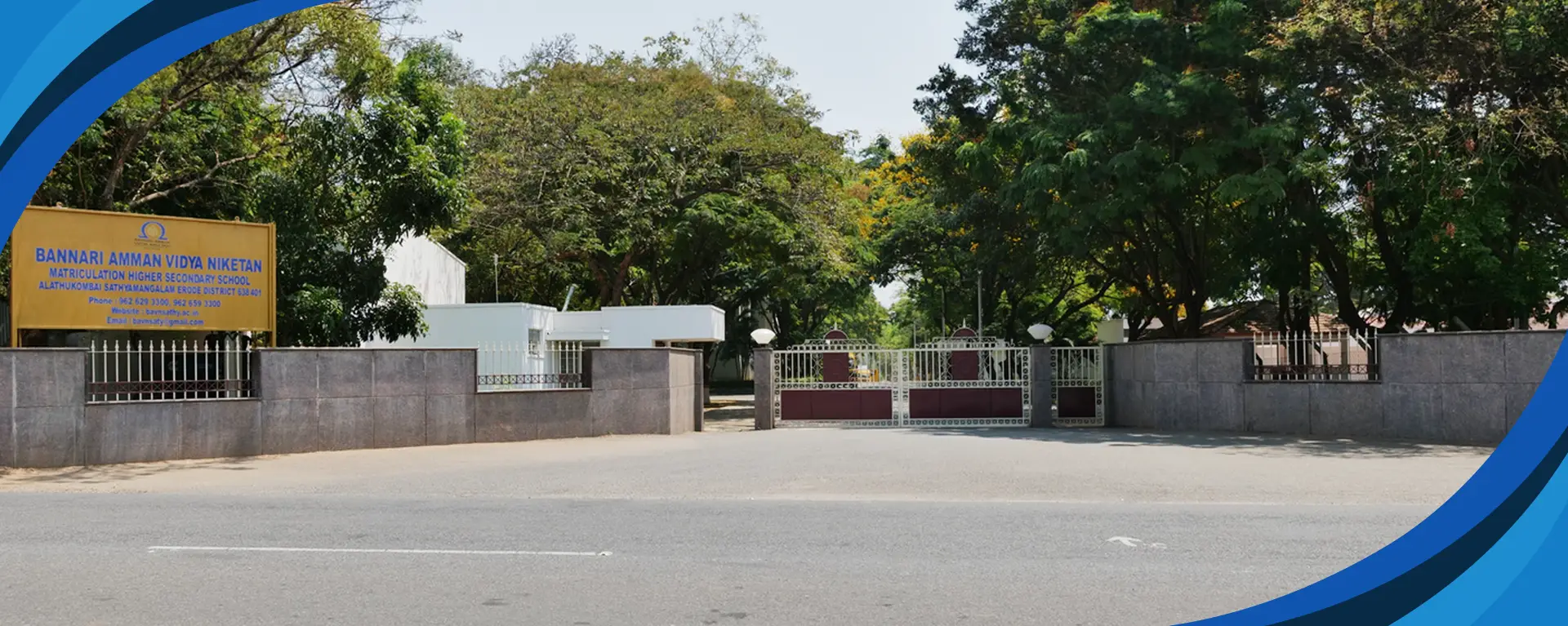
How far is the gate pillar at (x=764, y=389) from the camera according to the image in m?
23.4

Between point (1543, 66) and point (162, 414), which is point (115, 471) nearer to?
point (162, 414)

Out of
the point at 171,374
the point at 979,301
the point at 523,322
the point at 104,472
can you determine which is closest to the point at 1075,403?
the point at 523,322

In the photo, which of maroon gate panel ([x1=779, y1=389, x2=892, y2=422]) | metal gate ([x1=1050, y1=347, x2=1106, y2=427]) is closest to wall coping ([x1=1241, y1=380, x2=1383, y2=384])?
metal gate ([x1=1050, y1=347, x2=1106, y2=427])

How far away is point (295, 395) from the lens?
1664 cm

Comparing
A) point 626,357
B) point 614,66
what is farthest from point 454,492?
point 614,66

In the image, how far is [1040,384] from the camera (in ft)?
75.8

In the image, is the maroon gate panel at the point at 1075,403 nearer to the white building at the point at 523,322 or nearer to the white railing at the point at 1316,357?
the white railing at the point at 1316,357

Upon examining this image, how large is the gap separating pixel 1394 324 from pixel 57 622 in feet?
77.5

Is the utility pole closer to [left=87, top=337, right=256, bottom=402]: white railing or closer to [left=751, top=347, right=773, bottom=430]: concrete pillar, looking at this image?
[left=751, top=347, right=773, bottom=430]: concrete pillar

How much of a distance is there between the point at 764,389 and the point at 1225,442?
331 inches

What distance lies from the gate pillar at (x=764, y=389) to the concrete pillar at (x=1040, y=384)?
4741 mm

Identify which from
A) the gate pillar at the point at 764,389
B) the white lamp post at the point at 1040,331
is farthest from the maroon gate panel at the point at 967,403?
A: the gate pillar at the point at 764,389

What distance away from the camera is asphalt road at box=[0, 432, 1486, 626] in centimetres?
659

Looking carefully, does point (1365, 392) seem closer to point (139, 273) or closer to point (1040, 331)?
point (1040, 331)
